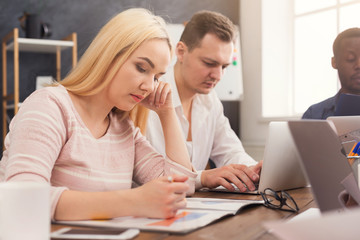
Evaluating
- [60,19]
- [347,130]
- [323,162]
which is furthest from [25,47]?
[323,162]

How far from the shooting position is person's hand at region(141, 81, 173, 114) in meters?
1.44

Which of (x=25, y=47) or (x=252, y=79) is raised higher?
(x=25, y=47)

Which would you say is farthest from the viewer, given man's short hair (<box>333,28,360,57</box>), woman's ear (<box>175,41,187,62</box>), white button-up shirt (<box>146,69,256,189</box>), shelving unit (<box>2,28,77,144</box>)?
shelving unit (<box>2,28,77,144</box>)

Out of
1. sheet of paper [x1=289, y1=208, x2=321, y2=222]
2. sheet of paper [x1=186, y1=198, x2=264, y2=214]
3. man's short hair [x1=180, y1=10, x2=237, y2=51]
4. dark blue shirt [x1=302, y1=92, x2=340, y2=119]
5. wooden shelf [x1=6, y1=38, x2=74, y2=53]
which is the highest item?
wooden shelf [x1=6, y1=38, x2=74, y2=53]

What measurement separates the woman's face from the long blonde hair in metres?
0.02

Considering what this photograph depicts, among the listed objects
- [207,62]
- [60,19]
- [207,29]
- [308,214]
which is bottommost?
[308,214]

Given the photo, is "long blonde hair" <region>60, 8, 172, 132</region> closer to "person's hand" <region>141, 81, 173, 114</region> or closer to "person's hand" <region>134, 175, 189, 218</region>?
"person's hand" <region>141, 81, 173, 114</region>

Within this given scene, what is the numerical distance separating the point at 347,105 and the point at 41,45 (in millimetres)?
2329

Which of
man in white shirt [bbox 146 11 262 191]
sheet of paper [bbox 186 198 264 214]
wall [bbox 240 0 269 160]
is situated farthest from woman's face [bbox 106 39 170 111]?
wall [bbox 240 0 269 160]

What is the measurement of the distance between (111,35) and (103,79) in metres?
0.12

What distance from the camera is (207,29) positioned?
2322mm

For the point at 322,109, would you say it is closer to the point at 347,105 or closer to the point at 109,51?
the point at 347,105

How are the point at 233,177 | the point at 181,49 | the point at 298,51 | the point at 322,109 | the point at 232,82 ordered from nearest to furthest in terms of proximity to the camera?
the point at 233,177 → the point at 322,109 → the point at 181,49 → the point at 298,51 → the point at 232,82

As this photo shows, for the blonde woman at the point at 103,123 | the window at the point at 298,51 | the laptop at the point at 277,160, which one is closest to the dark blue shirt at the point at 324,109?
the laptop at the point at 277,160
